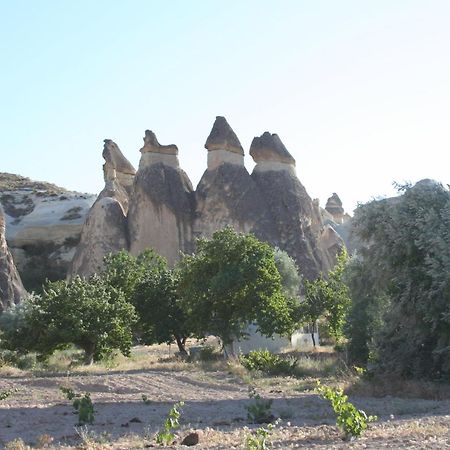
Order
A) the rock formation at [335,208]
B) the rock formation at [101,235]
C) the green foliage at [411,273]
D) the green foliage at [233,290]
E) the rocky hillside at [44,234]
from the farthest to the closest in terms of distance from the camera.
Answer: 1. the rock formation at [335,208]
2. the rocky hillside at [44,234]
3. the rock formation at [101,235]
4. the green foliage at [233,290]
5. the green foliage at [411,273]

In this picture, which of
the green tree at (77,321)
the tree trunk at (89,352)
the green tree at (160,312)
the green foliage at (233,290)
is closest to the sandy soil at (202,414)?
the green tree at (77,321)

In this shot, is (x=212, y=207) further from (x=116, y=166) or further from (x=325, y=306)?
(x=325, y=306)

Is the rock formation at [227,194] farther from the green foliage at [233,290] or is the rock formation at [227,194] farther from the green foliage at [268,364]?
the green foliage at [268,364]

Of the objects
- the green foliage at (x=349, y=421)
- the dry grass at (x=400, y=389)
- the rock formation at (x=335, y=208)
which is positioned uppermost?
the rock formation at (x=335, y=208)

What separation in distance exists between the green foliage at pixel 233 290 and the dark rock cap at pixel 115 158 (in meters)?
35.5

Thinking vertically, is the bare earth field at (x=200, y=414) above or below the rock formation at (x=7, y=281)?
below

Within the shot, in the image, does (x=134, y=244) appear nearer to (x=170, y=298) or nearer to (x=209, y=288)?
(x=170, y=298)

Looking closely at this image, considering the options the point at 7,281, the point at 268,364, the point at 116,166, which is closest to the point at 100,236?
the point at 116,166

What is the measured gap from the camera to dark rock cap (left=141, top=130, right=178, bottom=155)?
5050 cm

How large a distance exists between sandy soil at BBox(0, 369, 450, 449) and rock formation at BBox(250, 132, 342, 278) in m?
30.2

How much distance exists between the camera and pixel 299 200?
49656 millimetres

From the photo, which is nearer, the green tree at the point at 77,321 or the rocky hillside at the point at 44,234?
the green tree at the point at 77,321

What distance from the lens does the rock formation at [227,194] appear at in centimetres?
4738

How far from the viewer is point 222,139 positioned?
1948 inches
